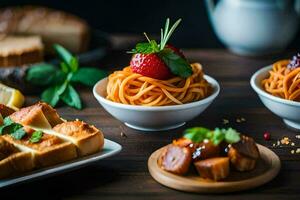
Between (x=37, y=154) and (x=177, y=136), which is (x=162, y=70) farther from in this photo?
(x=37, y=154)

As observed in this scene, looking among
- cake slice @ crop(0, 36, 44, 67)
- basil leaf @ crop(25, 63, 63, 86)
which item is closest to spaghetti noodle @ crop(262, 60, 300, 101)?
basil leaf @ crop(25, 63, 63, 86)

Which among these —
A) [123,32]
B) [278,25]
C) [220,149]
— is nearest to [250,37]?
[278,25]

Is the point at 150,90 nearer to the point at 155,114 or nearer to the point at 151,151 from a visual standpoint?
the point at 155,114

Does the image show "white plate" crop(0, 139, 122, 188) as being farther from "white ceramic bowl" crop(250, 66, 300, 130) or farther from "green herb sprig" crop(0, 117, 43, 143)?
"white ceramic bowl" crop(250, 66, 300, 130)

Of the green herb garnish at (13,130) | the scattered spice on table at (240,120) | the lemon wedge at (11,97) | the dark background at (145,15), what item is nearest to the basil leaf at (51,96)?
the lemon wedge at (11,97)

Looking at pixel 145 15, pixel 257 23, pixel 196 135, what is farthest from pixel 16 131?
pixel 145 15

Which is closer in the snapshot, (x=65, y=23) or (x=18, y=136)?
(x=18, y=136)
